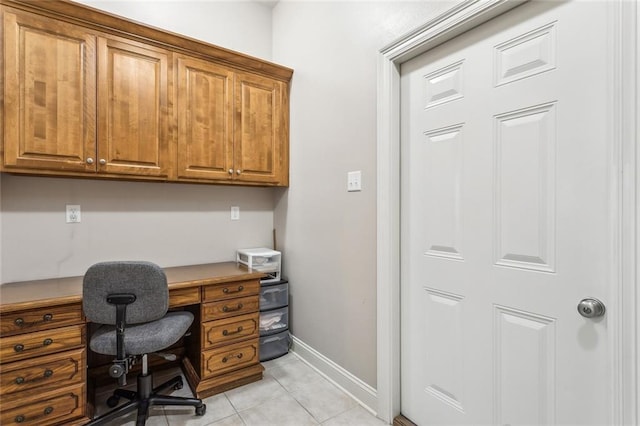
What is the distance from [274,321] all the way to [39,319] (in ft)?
4.78

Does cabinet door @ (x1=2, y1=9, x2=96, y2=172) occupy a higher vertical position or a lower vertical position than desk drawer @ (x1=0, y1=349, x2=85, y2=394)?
higher

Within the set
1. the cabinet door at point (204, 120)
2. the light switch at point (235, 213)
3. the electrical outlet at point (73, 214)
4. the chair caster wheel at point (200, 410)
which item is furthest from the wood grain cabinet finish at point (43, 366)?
the light switch at point (235, 213)

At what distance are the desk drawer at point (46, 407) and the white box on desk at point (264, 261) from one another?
120cm

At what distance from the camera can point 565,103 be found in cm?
112

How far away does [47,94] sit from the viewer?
1739 millimetres

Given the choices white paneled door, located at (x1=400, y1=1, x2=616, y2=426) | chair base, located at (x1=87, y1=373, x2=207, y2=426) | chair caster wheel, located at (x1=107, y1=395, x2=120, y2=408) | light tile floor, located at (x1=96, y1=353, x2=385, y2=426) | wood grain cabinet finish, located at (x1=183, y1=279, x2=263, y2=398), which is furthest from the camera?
wood grain cabinet finish, located at (x1=183, y1=279, x2=263, y2=398)

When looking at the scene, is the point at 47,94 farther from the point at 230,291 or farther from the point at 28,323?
the point at 230,291

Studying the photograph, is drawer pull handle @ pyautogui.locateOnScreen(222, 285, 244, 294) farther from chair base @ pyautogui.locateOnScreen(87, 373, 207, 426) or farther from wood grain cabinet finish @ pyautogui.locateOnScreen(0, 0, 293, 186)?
wood grain cabinet finish @ pyautogui.locateOnScreen(0, 0, 293, 186)

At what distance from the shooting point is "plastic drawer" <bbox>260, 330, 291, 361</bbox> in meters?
2.44

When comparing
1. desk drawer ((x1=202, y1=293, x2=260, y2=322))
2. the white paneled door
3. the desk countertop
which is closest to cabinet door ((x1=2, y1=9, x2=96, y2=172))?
the desk countertop

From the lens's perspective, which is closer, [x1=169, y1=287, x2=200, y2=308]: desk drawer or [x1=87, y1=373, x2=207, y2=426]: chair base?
[x1=87, y1=373, x2=207, y2=426]: chair base

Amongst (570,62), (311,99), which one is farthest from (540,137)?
(311,99)

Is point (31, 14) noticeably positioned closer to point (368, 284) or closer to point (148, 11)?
point (148, 11)

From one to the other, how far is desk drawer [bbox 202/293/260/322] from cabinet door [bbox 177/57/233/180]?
0.92 m
